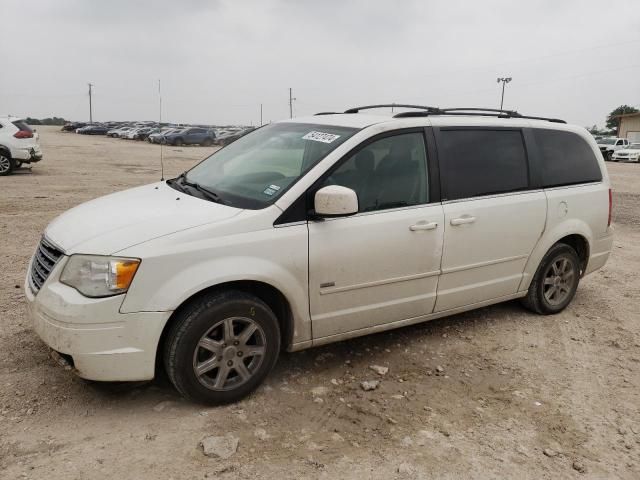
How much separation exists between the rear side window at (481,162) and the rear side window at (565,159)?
266 mm

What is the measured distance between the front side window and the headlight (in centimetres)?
129

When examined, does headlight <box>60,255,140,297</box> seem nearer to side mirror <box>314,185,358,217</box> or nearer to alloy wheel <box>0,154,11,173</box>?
side mirror <box>314,185,358,217</box>

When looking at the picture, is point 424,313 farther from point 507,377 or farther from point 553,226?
point 553,226

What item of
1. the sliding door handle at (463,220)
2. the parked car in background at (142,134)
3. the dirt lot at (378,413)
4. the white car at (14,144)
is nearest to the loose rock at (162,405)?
the dirt lot at (378,413)

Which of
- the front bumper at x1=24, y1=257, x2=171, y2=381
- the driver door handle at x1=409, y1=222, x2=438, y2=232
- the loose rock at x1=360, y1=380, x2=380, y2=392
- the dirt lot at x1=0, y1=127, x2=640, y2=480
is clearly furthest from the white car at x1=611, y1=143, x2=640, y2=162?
the front bumper at x1=24, y1=257, x2=171, y2=381

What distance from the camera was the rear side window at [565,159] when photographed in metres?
4.67

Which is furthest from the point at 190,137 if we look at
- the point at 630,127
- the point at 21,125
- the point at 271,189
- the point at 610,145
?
the point at 630,127

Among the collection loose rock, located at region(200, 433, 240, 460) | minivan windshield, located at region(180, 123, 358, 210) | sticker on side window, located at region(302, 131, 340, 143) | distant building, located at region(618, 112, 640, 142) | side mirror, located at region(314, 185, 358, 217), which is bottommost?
loose rock, located at region(200, 433, 240, 460)

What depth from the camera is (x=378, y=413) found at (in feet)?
10.7

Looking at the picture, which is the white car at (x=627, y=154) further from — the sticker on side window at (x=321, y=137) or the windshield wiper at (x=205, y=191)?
the windshield wiper at (x=205, y=191)

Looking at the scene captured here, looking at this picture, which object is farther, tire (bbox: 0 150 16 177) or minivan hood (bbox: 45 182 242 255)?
tire (bbox: 0 150 16 177)

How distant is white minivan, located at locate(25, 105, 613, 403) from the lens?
2.94 metres

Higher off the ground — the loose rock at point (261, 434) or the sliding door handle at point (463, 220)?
the sliding door handle at point (463, 220)

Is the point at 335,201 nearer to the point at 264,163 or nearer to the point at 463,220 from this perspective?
the point at 264,163
